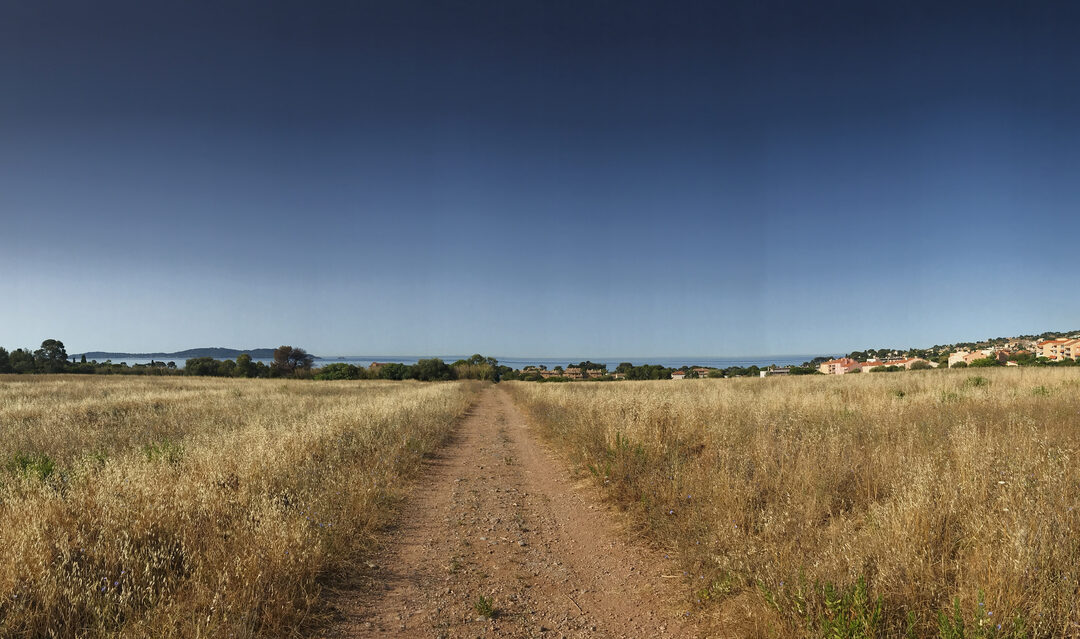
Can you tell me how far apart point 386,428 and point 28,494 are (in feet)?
23.6

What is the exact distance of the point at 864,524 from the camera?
511 centimetres

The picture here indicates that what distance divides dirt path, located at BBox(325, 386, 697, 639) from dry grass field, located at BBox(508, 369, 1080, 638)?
0.48 metres

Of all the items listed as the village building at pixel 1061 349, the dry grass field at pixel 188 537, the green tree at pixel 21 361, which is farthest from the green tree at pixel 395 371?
the village building at pixel 1061 349

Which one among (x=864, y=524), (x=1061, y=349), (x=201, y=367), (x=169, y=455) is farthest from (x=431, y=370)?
(x=1061, y=349)

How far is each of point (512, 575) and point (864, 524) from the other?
395cm

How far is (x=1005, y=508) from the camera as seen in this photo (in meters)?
4.16

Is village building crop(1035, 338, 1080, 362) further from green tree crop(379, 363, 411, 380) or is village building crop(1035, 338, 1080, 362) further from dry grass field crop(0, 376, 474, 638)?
green tree crop(379, 363, 411, 380)

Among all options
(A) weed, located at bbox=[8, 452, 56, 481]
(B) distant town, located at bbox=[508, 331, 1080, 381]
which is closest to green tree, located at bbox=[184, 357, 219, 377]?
(B) distant town, located at bbox=[508, 331, 1080, 381]

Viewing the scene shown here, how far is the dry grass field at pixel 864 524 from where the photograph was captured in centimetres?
321

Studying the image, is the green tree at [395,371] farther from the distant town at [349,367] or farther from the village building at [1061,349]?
the village building at [1061,349]

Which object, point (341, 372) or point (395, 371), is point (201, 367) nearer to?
point (341, 372)

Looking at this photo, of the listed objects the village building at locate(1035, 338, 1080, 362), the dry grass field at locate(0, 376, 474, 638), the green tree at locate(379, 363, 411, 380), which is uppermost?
the village building at locate(1035, 338, 1080, 362)

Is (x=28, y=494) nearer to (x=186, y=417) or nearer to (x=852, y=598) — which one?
(x=852, y=598)

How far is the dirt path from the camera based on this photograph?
3961 mm
